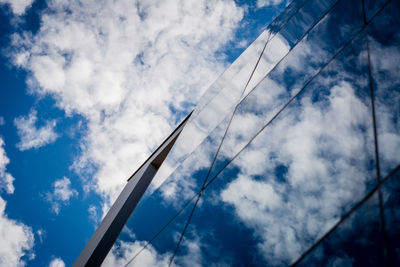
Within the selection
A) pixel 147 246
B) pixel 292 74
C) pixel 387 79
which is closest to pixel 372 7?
pixel 292 74

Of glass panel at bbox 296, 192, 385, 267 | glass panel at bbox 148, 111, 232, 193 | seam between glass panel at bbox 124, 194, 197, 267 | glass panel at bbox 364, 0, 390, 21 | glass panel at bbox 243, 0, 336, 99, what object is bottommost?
glass panel at bbox 296, 192, 385, 267

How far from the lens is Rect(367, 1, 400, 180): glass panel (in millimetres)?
2391

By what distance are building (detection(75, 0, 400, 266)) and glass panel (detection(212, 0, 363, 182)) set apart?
0.03 m

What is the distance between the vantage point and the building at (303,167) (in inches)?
94.1

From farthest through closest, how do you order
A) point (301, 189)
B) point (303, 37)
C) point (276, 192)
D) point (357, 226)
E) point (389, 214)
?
point (303, 37) → point (276, 192) → point (301, 189) → point (357, 226) → point (389, 214)

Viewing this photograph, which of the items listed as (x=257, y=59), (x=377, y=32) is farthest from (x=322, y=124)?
(x=257, y=59)

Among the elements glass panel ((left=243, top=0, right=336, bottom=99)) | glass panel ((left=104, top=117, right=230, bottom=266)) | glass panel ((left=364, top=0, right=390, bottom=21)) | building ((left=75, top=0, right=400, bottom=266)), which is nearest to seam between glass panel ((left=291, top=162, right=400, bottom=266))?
building ((left=75, top=0, right=400, bottom=266))

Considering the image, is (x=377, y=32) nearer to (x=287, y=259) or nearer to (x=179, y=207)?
(x=287, y=259)

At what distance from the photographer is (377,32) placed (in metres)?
3.50

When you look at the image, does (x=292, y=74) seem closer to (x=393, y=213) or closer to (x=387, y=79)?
(x=387, y=79)

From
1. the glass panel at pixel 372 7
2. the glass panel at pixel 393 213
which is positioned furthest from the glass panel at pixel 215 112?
the glass panel at pixel 393 213

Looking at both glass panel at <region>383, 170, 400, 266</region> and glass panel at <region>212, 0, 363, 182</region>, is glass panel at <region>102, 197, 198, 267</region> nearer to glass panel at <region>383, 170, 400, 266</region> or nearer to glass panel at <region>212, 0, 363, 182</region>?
glass panel at <region>212, 0, 363, 182</region>

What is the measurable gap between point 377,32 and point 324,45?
4.29 feet

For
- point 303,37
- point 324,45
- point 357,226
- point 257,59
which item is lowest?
point 357,226
